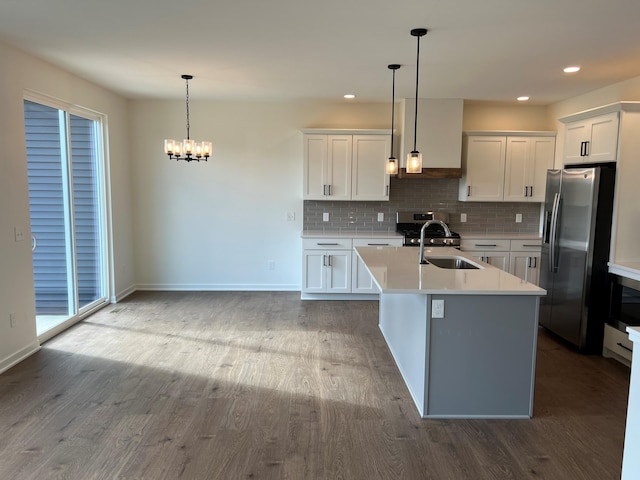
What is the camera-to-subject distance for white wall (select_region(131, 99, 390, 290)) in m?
6.23

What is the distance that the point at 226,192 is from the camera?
636 cm

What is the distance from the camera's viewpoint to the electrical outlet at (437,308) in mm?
2867

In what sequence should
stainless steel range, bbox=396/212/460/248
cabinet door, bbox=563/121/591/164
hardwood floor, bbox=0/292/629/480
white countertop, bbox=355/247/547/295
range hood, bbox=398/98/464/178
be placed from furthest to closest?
1. stainless steel range, bbox=396/212/460/248
2. range hood, bbox=398/98/464/178
3. cabinet door, bbox=563/121/591/164
4. white countertop, bbox=355/247/547/295
5. hardwood floor, bbox=0/292/629/480

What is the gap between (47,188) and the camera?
4.52m

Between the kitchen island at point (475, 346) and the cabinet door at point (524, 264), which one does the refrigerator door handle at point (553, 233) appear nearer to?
the cabinet door at point (524, 264)

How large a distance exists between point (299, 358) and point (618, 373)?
106 inches

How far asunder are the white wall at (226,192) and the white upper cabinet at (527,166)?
1.76 meters

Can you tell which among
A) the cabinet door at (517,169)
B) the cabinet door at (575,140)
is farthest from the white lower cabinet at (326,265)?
the cabinet door at (575,140)

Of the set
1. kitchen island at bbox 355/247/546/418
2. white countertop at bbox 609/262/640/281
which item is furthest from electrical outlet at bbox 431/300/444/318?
white countertop at bbox 609/262/640/281

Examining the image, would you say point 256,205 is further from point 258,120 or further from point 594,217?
point 594,217

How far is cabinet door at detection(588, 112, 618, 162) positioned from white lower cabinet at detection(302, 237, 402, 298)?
2430 millimetres

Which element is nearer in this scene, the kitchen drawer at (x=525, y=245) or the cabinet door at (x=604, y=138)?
the cabinet door at (x=604, y=138)

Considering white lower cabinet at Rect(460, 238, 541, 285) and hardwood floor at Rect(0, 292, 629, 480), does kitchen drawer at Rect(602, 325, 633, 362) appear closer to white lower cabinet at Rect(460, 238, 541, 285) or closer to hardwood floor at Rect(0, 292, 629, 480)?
hardwood floor at Rect(0, 292, 629, 480)

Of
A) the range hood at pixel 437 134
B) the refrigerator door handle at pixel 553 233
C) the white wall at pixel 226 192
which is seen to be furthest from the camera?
the white wall at pixel 226 192
